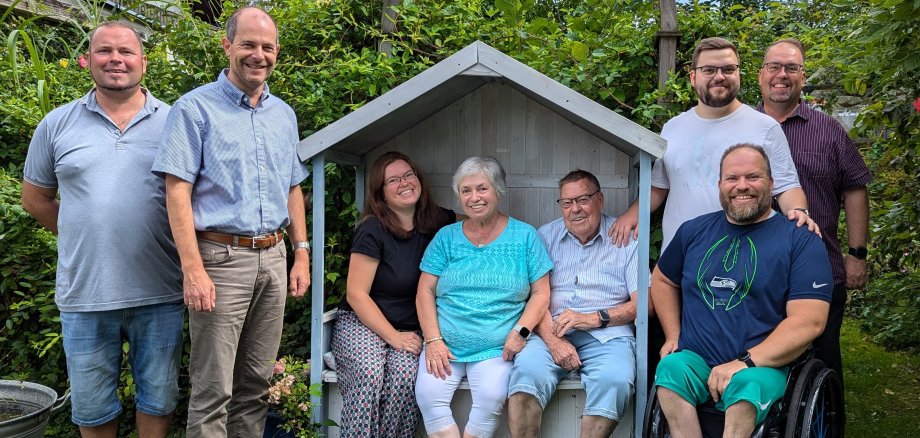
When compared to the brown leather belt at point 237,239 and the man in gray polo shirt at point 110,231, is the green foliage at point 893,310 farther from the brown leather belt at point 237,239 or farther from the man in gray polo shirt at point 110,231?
the man in gray polo shirt at point 110,231

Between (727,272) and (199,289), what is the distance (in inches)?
78.8

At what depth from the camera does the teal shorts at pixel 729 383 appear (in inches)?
113

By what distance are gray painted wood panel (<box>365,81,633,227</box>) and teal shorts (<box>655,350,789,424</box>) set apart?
152 cm

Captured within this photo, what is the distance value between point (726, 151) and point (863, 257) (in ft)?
3.43

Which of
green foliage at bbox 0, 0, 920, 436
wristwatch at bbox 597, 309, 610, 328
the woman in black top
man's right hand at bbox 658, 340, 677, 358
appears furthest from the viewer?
green foliage at bbox 0, 0, 920, 436

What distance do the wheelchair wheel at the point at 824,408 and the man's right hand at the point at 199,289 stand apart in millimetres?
2165

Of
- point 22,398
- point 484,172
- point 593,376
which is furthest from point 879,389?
point 22,398

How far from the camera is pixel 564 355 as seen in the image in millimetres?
3539

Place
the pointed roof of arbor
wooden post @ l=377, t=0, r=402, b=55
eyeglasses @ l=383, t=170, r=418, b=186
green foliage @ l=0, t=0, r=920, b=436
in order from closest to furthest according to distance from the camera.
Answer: the pointed roof of arbor
eyeglasses @ l=383, t=170, r=418, b=186
green foliage @ l=0, t=0, r=920, b=436
wooden post @ l=377, t=0, r=402, b=55

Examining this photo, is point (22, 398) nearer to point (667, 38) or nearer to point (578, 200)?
point (578, 200)

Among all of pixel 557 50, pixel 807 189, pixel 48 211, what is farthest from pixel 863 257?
pixel 48 211

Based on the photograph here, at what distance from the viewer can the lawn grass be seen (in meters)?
4.85

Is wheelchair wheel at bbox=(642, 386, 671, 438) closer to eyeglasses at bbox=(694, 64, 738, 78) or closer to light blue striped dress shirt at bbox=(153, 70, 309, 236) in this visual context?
eyeglasses at bbox=(694, 64, 738, 78)

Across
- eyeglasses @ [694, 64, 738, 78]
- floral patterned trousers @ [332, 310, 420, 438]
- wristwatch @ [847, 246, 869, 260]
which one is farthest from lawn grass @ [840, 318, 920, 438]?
floral patterned trousers @ [332, 310, 420, 438]
